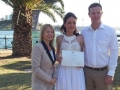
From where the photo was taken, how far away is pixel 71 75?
3.75m

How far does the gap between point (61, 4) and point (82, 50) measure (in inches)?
489

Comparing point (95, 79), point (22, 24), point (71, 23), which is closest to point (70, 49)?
point (71, 23)

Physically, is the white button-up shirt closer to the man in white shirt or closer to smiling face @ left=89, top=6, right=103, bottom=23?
the man in white shirt

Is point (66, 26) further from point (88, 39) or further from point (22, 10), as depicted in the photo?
point (22, 10)

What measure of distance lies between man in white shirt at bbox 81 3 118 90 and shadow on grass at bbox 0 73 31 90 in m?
2.90

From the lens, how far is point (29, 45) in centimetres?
1430

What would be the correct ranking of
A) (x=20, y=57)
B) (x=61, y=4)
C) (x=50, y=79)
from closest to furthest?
(x=50, y=79) < (x=20, y=57) < (x=61, y=4)

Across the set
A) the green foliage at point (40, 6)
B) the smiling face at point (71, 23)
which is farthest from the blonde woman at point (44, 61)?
the green foliage at point (40, 6)

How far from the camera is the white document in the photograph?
3.72 meters

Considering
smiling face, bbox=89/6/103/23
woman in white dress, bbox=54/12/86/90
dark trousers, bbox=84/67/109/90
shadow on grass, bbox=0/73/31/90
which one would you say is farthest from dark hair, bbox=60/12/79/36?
shadow on grass, bbox=0/73/31/90

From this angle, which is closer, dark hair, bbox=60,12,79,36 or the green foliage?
dark hair, bbox=60,12,79,36

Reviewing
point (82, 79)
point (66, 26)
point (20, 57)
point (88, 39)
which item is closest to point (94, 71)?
point (82, 79)

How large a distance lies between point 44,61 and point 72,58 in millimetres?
411

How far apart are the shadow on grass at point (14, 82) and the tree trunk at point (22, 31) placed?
6281 millimetres
